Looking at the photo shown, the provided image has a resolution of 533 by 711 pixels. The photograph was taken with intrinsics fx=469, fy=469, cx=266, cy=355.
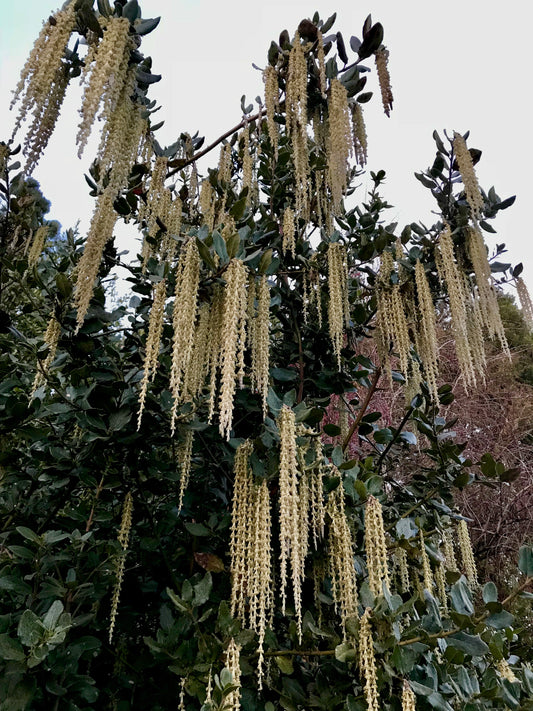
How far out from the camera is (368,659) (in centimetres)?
141

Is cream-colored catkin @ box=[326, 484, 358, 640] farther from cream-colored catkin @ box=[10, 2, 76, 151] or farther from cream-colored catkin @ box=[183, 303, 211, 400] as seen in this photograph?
cream-colored catkin @ box=[10, 2, 76, 151]

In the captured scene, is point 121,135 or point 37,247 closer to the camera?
point 121,135

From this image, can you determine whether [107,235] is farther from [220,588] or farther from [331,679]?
[331,679]

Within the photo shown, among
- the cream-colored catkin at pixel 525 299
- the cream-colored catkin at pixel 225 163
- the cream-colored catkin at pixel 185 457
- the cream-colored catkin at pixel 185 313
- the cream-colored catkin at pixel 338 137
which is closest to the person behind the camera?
the cream-colored catkin at pixel 185 313

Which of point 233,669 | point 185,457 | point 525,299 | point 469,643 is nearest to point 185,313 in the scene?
point 185,457

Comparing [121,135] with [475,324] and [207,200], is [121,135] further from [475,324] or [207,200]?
[475,324]

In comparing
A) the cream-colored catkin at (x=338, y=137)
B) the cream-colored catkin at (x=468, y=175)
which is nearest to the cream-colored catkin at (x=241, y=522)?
the cream-colored catkin at (x=338, y=137)

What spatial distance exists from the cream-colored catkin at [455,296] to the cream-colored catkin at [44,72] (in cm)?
171

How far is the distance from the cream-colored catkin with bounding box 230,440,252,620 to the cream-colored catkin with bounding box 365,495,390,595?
1.32ft

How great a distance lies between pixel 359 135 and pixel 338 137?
Answer: 37cm

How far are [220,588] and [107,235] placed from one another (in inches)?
57.9

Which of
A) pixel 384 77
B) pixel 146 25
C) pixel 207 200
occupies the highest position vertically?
pixel 384 77

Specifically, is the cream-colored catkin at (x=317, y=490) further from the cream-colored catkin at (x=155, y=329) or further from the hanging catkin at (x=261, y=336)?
the cream-colored catkin at (x=155, y=329)

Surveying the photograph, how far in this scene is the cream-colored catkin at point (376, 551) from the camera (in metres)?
1.52
